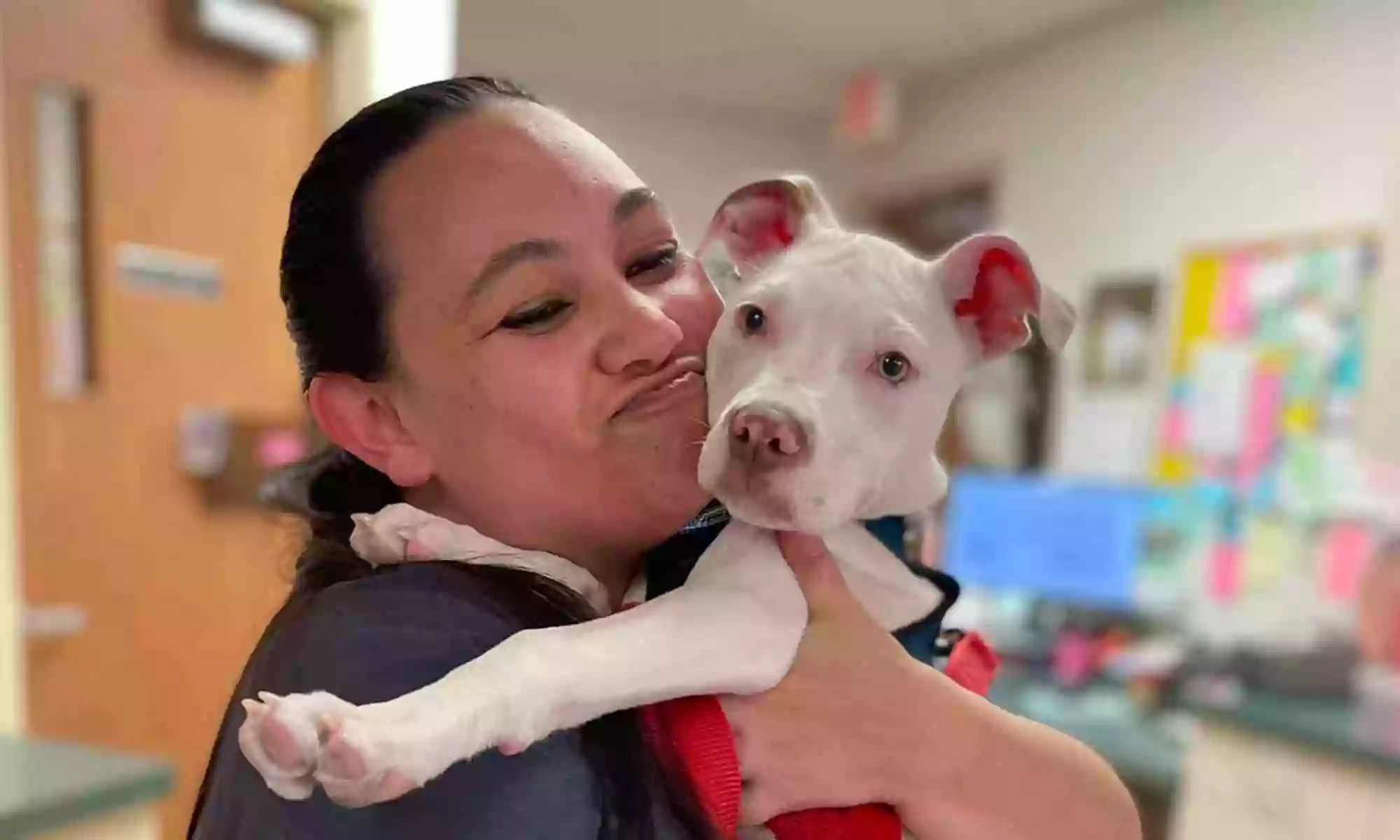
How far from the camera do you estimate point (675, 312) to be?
2.81ft

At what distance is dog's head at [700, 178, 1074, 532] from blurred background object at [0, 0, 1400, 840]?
185mm

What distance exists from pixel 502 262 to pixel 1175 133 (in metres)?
2.86

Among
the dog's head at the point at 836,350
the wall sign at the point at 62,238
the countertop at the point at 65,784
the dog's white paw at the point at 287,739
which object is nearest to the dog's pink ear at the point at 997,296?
the dog's head at the point at 836,350

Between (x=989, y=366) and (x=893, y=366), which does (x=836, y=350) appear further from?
(x=989, y=366)

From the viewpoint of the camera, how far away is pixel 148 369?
6.83 ft

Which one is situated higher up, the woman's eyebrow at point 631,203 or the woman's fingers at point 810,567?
the woman's eyebrow at point 631,203

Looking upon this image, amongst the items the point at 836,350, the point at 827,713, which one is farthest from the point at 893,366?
the point at 827,713

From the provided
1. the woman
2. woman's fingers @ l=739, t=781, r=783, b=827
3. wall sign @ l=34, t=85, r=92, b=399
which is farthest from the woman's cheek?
wall sign @ l=34, t=85, r=92, b=399

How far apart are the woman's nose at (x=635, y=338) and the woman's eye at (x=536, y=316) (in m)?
0.04

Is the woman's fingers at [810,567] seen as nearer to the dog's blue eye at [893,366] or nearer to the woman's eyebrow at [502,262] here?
the dog's blue eye at [893,366]

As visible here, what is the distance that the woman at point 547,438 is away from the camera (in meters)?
0.72

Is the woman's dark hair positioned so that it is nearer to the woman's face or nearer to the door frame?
the woman's face

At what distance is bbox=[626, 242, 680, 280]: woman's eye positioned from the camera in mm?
845

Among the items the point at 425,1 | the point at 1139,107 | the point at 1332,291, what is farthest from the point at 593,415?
the point at 1139,107
